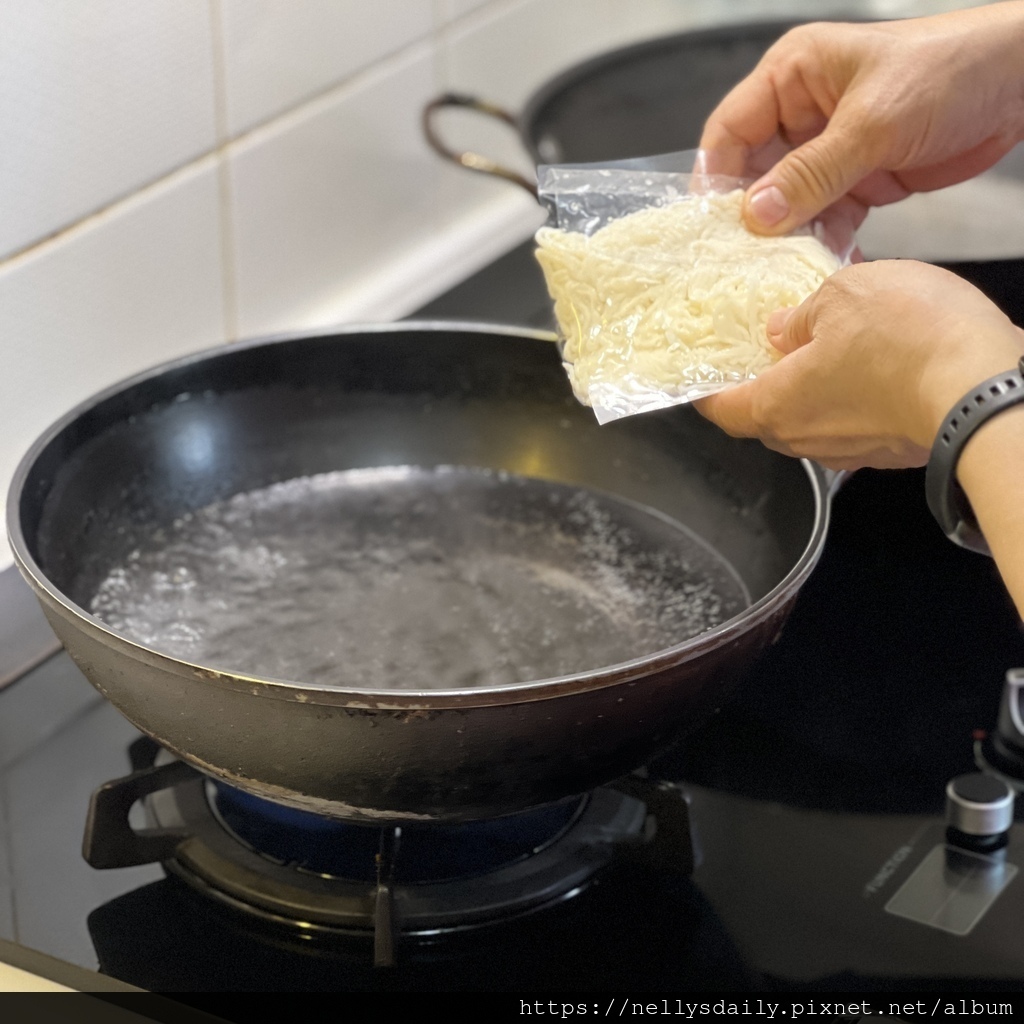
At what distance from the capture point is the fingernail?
2.29ft

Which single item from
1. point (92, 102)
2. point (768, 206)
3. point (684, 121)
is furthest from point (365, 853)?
point (684, 121)

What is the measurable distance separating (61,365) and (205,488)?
123 mm

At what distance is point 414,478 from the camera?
2.96 ft

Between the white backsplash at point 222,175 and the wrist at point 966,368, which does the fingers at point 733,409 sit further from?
the white backsplash at point 222,175

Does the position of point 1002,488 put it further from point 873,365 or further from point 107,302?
point 107,302

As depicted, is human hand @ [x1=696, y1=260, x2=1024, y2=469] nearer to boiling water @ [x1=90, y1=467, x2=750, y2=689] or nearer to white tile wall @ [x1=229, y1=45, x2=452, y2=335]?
boiling water @ [x1=90, y1=467, x2=750, y2=689]

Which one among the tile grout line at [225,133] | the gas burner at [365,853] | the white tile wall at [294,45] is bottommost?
the gas burner at [365,853]

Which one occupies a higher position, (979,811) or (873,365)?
(873,365)

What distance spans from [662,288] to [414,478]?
11.1 inches

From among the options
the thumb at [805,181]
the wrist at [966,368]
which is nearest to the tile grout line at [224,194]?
the thumb at [805,181]

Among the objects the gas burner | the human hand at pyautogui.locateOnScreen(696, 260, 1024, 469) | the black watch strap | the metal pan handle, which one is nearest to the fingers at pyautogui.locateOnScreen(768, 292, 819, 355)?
the human hand at pyautogui.locateOnScreen(696, 260, 1024, 469)

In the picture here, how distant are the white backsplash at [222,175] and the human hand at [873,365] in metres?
0.44

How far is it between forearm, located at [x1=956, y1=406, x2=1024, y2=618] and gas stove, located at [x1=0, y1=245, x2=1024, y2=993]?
0.23 meters

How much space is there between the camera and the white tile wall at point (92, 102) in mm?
781
